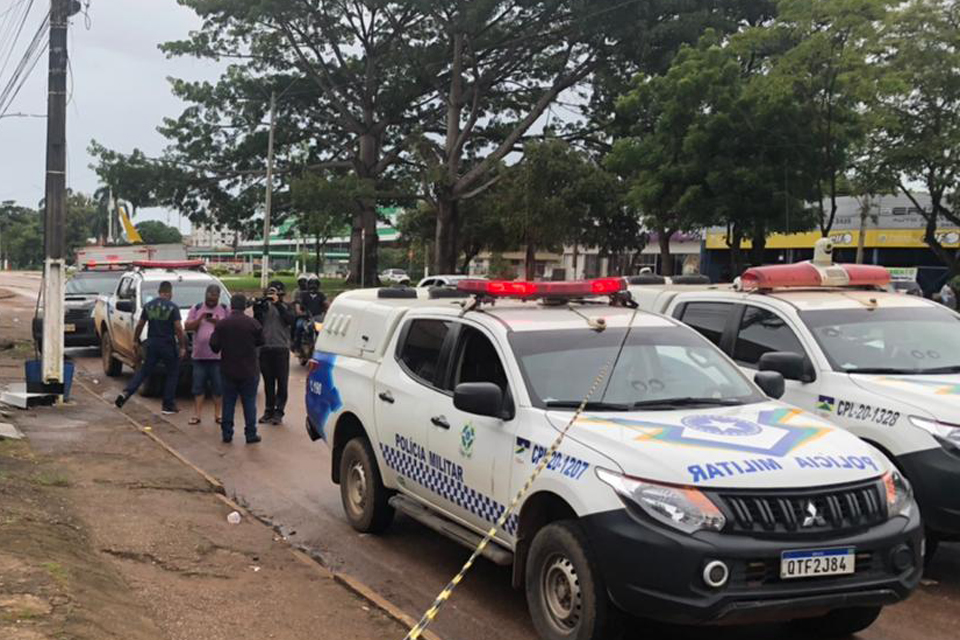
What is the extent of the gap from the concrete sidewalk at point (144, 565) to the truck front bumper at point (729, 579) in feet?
4.83

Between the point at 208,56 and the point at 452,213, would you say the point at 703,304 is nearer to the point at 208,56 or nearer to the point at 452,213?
the point at 452,213

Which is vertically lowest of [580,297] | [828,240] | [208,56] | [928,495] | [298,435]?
[298,435]

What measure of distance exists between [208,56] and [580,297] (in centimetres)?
3867

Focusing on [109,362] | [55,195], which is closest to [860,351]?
[55,195]

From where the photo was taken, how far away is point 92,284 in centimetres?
2000

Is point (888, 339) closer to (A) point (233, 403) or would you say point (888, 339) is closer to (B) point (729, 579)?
(B) point (729, 579)

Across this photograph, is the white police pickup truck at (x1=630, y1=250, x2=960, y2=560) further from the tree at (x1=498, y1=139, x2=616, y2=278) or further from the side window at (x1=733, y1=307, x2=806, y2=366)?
the tree at (x1=498, y1=139, x2=616, y2=278)

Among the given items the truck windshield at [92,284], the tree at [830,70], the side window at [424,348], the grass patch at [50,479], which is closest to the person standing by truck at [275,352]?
the grass patch at [50,479]

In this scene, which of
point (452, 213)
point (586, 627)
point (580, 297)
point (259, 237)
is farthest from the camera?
point (259, 237)

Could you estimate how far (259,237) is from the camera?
47.8 metres

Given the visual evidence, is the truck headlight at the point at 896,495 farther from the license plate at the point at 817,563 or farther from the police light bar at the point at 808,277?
the police light bar at the point at 808,277

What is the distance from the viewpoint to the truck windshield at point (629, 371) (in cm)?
508

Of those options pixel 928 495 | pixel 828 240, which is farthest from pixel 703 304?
pixel 928 495

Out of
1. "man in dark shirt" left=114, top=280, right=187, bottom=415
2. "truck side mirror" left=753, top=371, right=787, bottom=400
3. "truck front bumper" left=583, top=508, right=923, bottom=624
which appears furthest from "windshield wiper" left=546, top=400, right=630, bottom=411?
"man in dark shirt" left=114, top=280, right=187, bottom=415
